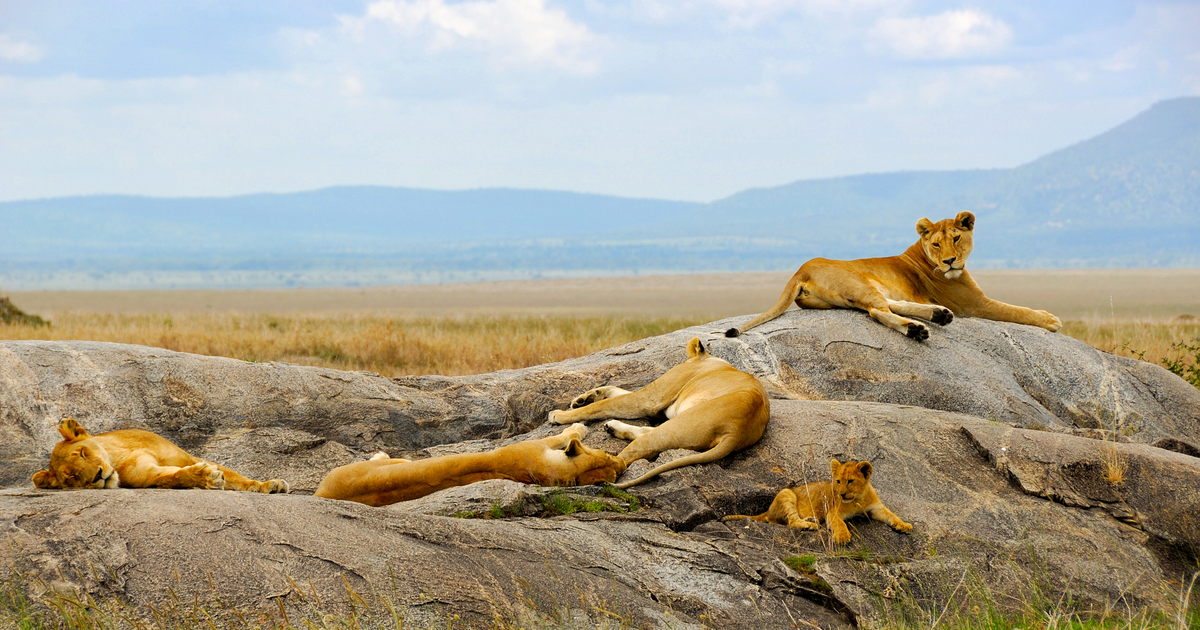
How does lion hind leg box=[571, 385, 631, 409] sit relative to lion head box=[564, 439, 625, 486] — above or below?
above

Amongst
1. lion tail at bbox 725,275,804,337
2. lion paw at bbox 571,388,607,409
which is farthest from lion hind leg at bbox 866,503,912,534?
lion tail at bbox 725,275,804,337

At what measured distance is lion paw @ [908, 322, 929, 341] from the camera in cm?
924

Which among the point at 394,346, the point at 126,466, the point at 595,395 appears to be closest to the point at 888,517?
the point at 595,395

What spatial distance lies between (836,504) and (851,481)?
179 mm

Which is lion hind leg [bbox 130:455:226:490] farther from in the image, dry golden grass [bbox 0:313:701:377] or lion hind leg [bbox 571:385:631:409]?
dry golden grass [bbox 0:313:701:377]

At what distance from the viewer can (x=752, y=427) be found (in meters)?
Result: 7.04

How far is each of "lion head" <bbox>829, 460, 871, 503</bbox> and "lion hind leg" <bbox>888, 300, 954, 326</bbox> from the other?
3.83 meters

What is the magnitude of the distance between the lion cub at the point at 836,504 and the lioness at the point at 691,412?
677mm

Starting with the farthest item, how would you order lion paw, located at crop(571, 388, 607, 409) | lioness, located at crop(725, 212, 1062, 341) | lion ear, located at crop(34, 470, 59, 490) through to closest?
lioness, located at crop(725, 212, 1062, 341) < lion paw, located at crop(571, 388, 607, 409) < lion ear, located at crop(34, 470, 59, 490)

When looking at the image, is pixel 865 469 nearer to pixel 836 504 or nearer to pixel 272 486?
pixel 836 504

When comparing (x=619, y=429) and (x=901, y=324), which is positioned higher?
(x=901, y=324)

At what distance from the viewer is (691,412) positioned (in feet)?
23.7

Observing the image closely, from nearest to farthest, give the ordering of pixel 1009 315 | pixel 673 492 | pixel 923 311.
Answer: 1. pixel 673 492
2. pixel 923 311
3. pixel 1009 315

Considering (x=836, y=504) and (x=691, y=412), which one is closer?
(x=836, y=504)
